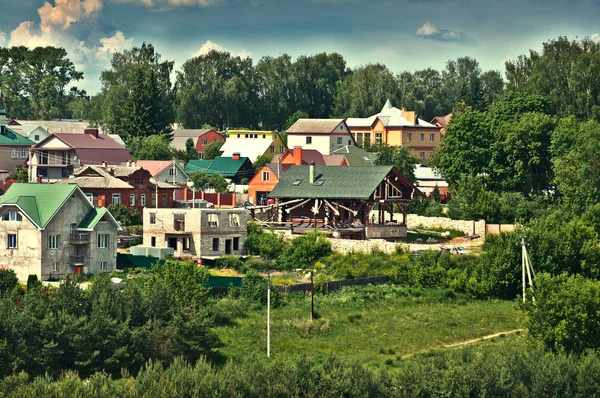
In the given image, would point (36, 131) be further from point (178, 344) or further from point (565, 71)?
point (178, 344)

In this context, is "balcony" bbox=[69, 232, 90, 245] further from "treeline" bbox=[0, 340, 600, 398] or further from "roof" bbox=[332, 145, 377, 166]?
"roof" bbox=[332, 145, 377, 166]

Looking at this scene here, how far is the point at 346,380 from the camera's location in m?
41.4

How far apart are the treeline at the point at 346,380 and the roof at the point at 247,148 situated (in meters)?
56.5

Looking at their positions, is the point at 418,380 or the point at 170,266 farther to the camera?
the point at 170,266

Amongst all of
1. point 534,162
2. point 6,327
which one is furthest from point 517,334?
point 534,162

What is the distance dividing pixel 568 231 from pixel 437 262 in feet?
20.8

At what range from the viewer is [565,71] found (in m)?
99.0

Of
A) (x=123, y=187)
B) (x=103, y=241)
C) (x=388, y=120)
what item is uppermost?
(x=388, y=120)

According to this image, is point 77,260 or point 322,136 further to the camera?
point 322,136

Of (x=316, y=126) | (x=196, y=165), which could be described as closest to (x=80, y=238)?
(x=196, y=165)

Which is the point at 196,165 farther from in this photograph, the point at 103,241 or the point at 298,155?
the point at 103,241

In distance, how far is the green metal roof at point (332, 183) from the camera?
70750 mm

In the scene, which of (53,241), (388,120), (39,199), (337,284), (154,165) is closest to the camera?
(337,284)

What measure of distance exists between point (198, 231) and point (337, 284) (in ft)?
31.7
